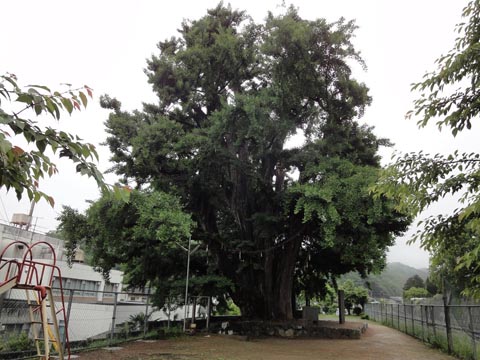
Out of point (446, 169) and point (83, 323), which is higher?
point (446, 169)

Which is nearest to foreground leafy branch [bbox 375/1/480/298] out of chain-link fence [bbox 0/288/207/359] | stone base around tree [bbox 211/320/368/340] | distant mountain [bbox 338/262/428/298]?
chain-link fence [bbox 0/288/207/359]

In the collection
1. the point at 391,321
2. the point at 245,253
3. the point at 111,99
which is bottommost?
the point at 391,321

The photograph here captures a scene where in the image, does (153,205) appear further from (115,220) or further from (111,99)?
(111,99)

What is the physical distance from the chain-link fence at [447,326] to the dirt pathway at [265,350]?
44cm

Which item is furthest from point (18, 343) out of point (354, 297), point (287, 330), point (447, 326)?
point (354, 297)

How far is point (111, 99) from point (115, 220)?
5.69 meters

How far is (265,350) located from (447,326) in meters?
5.60

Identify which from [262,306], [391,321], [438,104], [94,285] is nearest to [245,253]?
[262,306]

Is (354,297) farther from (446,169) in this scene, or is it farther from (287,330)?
(446,169)

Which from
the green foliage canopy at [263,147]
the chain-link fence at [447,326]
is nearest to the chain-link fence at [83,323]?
the green foliage canopy at [263,147]

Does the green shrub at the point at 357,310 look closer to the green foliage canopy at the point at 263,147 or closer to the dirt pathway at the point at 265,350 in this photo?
the green foliage canopy at the point at 263,147

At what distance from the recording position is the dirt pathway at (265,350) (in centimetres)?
1007

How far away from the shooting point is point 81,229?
15953 millimetres

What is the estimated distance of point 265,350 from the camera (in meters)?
11.9
